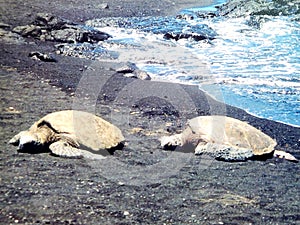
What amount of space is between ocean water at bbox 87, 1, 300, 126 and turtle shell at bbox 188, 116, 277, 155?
2.21m

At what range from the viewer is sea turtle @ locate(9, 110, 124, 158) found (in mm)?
5562

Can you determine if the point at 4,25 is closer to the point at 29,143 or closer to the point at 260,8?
the point at 29,143

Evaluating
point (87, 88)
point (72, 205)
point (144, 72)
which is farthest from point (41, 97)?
point (72, 205)

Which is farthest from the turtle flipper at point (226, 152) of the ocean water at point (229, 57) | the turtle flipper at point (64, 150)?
the ocean water at point (229, 57)

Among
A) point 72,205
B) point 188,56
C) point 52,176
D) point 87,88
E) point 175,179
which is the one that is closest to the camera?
point 72,205

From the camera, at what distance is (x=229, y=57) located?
45.8 ft

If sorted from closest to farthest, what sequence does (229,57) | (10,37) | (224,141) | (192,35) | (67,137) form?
(67,137) < (224,141) < (10,37) < (229,57) < (192,35)

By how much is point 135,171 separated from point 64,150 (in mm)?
956

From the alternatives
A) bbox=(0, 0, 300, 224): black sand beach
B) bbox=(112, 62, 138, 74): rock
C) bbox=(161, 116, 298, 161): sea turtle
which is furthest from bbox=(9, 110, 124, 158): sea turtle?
bbox=(112, 62, 138, 74): rock

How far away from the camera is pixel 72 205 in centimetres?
434

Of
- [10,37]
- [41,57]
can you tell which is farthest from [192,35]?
[41,57]

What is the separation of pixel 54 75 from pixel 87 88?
1126mm

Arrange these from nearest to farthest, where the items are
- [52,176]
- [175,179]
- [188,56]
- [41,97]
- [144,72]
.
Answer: [52,176] → [175,179] → [41,97] → [144,72] → [188,56]

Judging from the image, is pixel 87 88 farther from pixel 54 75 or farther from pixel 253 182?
pixel 253 182
